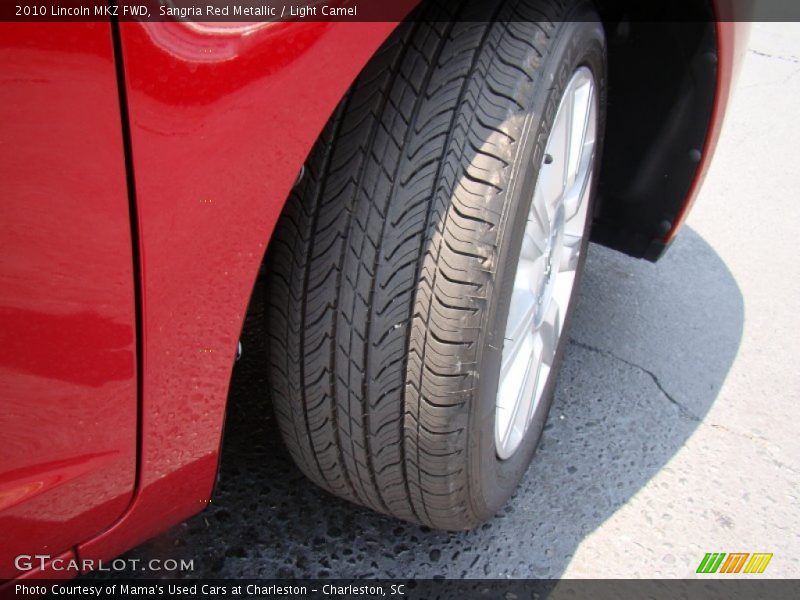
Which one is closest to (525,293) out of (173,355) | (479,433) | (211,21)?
(479,433)

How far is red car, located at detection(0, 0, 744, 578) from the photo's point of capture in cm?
77

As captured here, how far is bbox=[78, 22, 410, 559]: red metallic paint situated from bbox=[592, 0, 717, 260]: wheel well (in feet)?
2.81

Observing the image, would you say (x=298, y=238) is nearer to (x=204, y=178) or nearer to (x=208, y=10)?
(x=204, y=178)

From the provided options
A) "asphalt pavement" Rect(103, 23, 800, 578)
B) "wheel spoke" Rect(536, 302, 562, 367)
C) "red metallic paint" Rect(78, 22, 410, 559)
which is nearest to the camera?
"red metallic paint" Rect(78, 22, 410, 559)

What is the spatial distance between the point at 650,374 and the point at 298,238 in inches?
51.0

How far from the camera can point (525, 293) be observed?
5.08ft

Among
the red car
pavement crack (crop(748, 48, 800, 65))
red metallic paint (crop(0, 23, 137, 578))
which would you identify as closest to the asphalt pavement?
the red car

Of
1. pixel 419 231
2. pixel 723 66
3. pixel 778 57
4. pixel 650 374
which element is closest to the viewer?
pixel 419 231

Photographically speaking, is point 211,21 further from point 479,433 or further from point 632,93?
point 632,93

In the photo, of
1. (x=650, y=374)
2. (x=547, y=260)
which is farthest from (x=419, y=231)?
(x=650, y=374)

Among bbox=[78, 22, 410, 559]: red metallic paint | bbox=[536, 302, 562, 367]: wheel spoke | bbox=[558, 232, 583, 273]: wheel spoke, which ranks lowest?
bbox=[536, 302, 562, 367]: wheel spoke

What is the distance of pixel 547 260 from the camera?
1649mm

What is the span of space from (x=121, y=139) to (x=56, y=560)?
52 centimetres

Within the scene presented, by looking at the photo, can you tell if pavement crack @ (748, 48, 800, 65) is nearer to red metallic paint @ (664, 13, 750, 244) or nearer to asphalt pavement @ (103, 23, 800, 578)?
asphalt pavement @ (103, 23, 800, 578)
